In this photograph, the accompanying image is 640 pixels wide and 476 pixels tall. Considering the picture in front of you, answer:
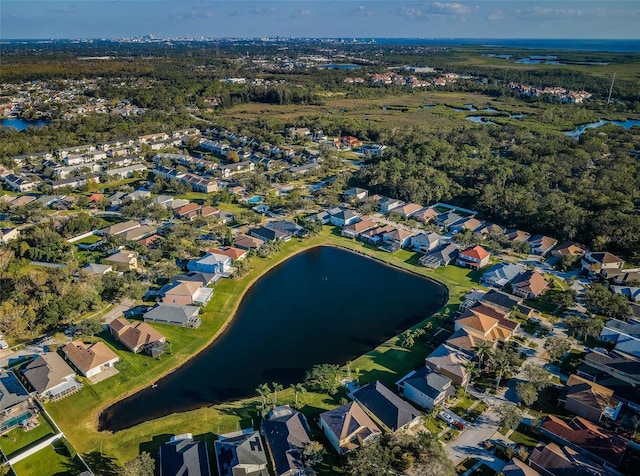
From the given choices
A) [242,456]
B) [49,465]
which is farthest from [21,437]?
[242,456]

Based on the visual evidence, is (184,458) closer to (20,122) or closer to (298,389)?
(298,389)

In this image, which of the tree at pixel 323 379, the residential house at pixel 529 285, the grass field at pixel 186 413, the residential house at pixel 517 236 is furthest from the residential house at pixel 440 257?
the tree at pixel 323 379

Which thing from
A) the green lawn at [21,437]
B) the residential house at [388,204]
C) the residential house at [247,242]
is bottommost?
the green lawn at [21,437]

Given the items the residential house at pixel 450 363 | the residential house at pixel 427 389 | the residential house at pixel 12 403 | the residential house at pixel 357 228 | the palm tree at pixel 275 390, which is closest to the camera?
the residential house at pixel 12 403

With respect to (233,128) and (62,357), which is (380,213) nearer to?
(62,357)

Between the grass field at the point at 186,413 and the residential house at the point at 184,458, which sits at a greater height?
the residential house at the point at 184,458

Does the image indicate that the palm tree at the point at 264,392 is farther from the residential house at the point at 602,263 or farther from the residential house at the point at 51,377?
the residential house at the point at 602,263
